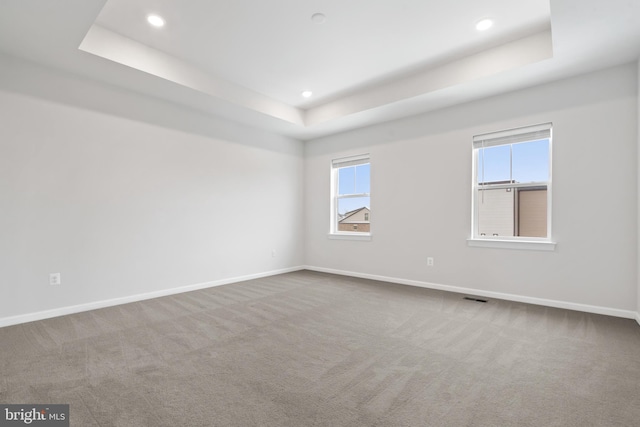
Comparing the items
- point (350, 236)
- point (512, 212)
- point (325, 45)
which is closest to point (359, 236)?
point (350, 236)

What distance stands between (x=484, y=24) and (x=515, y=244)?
8.18ft

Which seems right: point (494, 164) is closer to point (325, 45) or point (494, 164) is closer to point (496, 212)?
point (496, 212)

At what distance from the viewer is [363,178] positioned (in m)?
5.58

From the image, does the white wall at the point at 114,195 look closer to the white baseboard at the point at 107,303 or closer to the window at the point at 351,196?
the white baseboard at the point at 107,303

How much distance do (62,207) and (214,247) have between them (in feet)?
6.33

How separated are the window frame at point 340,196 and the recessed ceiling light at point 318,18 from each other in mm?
2680

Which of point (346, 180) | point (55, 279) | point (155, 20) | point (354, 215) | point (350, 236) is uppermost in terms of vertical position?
point (155, 20)

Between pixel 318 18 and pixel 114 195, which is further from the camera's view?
pixel 114 195

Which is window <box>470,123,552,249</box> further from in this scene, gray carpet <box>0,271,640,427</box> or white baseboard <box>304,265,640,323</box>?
Answer: gray carpet <box>0,271,640,427</box>

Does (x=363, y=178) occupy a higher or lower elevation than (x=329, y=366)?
higher

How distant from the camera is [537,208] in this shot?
3.77m

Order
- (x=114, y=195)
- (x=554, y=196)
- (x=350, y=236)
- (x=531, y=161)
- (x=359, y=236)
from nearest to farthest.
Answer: (x=554, y=196) → (x=114, y=195) → (x=531, y=161) → (x=359, y=236) → (x=350, y=236)

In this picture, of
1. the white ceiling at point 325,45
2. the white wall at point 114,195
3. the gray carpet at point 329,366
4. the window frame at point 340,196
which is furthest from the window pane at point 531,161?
the white wall at point 114,195

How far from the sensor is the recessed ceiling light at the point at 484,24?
9.68 ft
